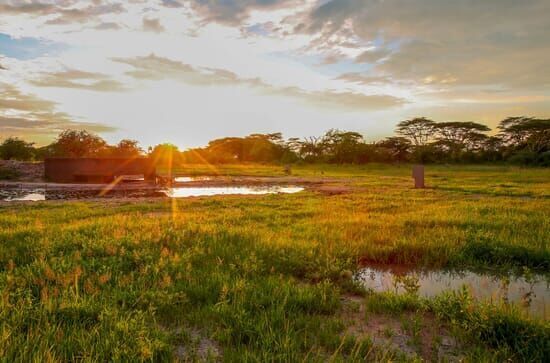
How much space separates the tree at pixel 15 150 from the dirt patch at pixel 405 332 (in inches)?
3062

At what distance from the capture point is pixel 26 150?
66500mm

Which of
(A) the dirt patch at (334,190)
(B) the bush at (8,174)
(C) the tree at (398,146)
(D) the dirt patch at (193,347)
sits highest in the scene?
(C) the tree at (398,146)

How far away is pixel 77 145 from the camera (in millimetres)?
57531

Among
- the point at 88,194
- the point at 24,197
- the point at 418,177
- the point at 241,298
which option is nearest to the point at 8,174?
the point at 24,197

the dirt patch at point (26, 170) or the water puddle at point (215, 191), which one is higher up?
the dirt patch at point (26, 170)

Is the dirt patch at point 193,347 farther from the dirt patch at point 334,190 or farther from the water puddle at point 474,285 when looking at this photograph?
the dirt patch at point 334,190

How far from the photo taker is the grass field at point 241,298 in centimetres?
344

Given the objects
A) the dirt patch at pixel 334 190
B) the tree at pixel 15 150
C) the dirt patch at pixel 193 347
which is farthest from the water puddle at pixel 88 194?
the tree at pixel 15 150

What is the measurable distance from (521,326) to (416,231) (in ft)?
17.2

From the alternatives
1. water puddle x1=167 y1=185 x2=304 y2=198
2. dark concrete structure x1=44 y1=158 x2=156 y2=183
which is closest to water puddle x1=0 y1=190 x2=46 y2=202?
water puddle x1=167 y1=185 x2=304 y2=198

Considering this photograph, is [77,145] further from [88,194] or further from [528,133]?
[528,133]

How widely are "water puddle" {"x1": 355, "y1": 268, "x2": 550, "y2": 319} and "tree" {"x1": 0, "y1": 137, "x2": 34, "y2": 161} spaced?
7698 centimetres

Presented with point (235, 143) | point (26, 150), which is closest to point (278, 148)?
point (235, 143)

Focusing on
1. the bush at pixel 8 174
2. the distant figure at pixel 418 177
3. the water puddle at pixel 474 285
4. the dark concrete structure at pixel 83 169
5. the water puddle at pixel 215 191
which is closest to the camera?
the water puddle at pixel 474 285
